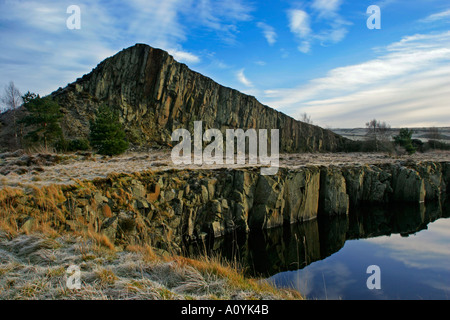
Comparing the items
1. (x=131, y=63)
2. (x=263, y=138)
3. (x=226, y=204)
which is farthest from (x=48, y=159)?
(x=263, y=138)

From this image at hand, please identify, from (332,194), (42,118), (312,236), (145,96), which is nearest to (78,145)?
(42,118)

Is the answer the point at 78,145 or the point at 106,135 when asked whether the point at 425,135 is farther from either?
the point at 78,145

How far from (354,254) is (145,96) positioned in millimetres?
35112

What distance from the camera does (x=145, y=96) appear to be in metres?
38.6

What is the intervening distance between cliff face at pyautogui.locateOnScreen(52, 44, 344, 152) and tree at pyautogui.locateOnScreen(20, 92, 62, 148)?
4.36 metres

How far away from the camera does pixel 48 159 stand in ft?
54.2

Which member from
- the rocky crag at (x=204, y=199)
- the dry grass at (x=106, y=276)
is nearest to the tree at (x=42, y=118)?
the rocky crag at (x=204, y=199)

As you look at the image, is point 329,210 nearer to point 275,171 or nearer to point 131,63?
point 275,171

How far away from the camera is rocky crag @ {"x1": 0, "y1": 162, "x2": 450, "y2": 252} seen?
28.5 ft

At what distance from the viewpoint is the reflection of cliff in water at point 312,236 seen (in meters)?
11.9

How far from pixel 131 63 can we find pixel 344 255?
37855 mm

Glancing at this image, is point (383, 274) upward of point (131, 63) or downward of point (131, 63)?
downward

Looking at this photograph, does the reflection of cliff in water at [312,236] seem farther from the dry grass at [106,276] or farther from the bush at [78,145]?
the bush at [78,145]
